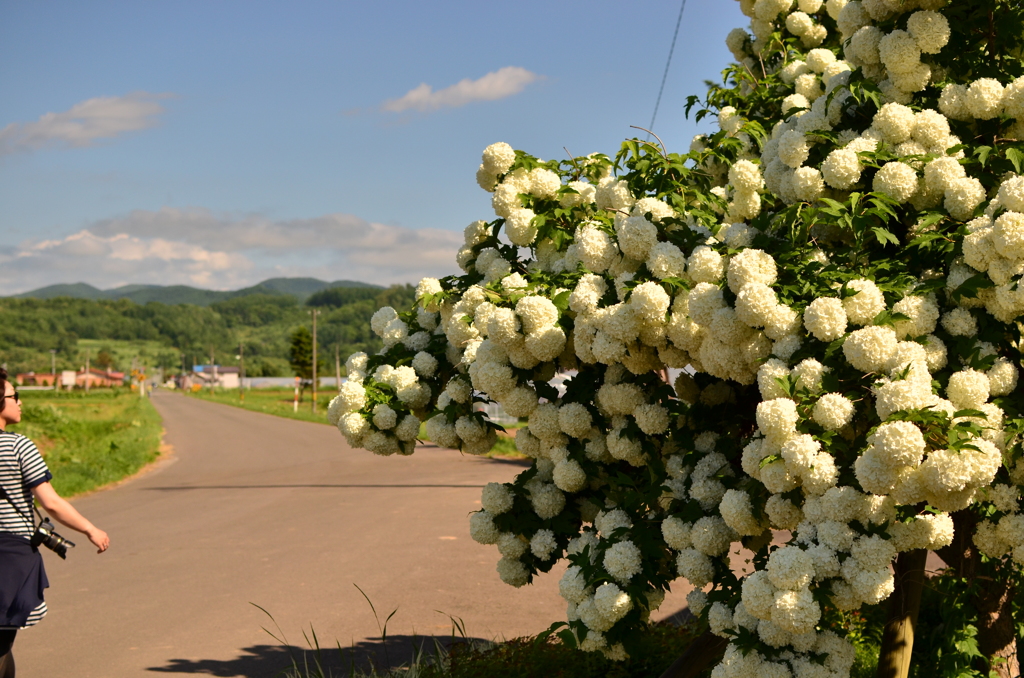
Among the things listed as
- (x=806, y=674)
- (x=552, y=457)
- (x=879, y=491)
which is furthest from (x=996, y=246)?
(x=552, y=457)

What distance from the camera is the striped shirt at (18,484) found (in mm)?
4648

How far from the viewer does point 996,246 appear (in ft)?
10.0

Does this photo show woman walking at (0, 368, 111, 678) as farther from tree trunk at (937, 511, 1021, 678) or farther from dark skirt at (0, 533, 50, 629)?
tree trunk at (937, 511, 1021, 678)

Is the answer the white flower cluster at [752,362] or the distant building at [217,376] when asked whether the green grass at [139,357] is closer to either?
the distant building at [217,376]

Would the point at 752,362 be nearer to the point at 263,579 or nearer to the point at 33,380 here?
the point at 263,579

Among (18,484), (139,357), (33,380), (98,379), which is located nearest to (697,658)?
(18,484)

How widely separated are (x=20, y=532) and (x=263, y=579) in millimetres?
5654

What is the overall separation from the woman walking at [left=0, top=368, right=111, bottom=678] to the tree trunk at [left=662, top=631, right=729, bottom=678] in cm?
330

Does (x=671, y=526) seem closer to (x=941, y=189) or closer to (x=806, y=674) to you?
(x=806, y=674)

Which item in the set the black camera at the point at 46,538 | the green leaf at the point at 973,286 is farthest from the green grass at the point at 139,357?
the green leaf at the point at 973,286

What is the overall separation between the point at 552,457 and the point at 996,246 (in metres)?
2.40

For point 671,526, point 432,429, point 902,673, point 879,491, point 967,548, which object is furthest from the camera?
point 432,429

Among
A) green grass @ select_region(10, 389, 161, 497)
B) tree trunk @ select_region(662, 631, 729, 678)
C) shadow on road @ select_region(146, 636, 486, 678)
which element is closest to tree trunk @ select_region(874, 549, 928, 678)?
tree trunk @ select_region(662, 631, 729, 678)

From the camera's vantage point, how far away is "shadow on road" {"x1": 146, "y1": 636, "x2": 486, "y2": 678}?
6688 mm
